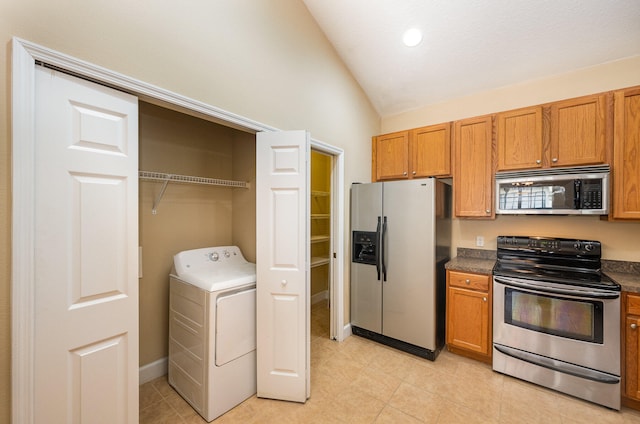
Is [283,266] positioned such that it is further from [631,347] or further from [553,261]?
[631,347]

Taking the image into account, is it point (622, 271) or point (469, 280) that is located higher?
point (622, 271)

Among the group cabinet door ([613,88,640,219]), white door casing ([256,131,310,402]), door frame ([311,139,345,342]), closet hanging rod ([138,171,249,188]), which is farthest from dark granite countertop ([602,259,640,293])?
closet hanging rod ([138,171,249,188])

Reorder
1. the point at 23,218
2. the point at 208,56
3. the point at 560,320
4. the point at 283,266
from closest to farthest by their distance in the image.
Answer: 1. the point at 23,218
2. the point at 208,56
3. the point at 283,266
4. the point at 560,320

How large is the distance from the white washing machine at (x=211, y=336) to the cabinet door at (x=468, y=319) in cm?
194

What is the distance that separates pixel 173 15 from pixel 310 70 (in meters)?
1.30

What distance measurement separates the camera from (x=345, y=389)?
2199 mm

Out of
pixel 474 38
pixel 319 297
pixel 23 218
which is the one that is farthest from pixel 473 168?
pixel 23 218

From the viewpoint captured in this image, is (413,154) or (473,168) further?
(413,154)

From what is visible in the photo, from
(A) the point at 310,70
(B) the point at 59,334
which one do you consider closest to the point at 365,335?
(B) the point at 59,334

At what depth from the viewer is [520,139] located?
→ 2.55 meters

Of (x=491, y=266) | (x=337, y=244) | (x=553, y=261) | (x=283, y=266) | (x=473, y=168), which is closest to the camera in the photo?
(x=283, y=266)

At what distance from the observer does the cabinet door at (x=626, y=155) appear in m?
2.09

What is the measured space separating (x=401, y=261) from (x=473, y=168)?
1236mm

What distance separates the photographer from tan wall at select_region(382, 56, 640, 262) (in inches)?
93.4
